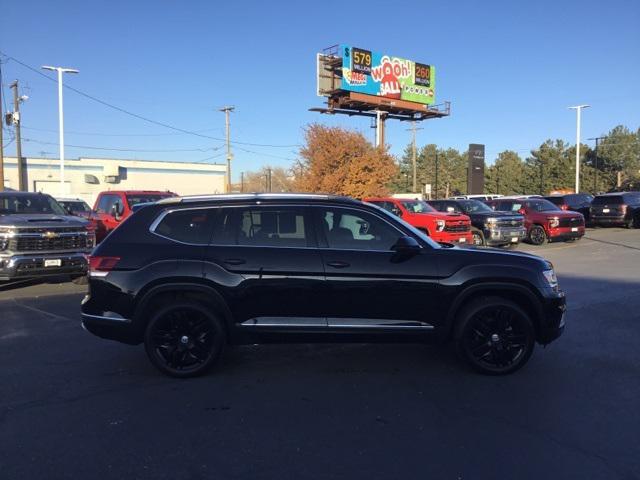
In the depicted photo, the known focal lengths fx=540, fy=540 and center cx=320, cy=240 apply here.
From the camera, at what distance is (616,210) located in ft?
79.0

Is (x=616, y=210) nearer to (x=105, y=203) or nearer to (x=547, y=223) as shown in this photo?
(x=547, y=223)

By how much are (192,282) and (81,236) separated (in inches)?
241

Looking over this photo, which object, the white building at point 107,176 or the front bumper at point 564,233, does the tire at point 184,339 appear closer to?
the front bumper at point 564,233

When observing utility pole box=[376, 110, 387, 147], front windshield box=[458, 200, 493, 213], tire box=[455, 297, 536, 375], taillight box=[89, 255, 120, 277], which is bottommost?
tire box=[455, 297, 536, 375]

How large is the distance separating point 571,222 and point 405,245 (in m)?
15.9

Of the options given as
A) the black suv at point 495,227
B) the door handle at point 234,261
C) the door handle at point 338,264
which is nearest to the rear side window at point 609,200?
the black suv at point 495,227

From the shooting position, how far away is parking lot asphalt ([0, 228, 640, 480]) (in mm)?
3564

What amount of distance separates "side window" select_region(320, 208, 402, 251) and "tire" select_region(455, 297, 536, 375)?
1.04m

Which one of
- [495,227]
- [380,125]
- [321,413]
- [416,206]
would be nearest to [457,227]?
[416,206]

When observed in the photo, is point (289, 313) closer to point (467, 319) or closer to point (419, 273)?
point (419, 273)

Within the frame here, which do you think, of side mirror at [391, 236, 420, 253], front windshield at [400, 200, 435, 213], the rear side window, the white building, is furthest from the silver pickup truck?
the white building

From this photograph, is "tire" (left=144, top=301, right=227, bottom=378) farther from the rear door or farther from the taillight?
the taillight

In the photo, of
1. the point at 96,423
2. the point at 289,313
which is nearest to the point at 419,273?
the point at 289,313

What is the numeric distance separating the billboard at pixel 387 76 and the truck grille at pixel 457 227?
27890mm
